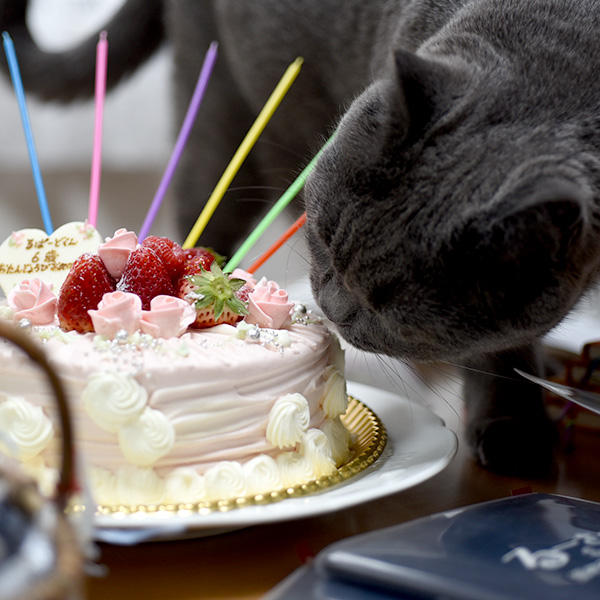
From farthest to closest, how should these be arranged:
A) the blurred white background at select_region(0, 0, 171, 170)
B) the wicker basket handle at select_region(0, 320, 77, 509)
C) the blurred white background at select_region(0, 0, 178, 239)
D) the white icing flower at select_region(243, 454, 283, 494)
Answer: the blurred white background at select_region(0, 0, 178, 239)
the blurred white background at select_region(0, 0, 171, 170)
the white icing flower at select_region(243, 454, 283, 494)
the wicker basket handle at select_region(0, 320, 77, 509)

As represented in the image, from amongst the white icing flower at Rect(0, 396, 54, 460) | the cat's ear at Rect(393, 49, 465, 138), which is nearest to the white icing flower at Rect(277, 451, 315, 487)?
the white icing flower at Rect(0, 396, 54, 460)

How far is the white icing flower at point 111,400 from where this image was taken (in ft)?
2.25

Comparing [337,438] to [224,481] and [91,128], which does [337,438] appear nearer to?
[224,481]

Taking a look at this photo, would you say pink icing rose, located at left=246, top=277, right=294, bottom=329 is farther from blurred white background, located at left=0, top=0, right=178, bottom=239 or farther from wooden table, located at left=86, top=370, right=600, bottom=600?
blurred white background, located at left=0, top=0, right=178, bottom=239

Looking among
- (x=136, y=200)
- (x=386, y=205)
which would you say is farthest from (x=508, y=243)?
(x=136, y=200)

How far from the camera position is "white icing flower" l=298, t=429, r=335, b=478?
0.78 meters

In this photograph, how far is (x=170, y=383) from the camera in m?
0.71

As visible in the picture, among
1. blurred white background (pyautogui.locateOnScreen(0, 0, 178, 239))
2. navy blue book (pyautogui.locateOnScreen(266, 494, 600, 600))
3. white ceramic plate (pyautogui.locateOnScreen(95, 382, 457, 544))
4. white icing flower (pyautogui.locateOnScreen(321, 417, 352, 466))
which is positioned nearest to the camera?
navy blue book (pyautogui.locateOnScreen(266, 494, 600, 600))

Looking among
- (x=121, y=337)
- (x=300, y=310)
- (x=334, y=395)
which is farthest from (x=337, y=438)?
(x=121, y=337)

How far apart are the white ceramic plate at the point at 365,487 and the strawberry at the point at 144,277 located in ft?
0.84

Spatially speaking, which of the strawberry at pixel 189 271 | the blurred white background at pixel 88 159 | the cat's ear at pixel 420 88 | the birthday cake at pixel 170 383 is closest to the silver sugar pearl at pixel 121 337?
the birthday cake at pixel 170 383

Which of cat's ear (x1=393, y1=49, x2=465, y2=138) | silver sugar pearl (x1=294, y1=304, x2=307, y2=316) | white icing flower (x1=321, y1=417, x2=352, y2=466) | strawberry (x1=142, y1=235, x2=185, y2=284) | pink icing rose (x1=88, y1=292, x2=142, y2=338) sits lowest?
white icing flower (x1=321, y1=417, x2=352, y2=466)

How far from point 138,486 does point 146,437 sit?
0.15 ft

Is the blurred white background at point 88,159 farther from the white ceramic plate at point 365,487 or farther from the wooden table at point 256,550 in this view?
the wooden table at point 256,550
